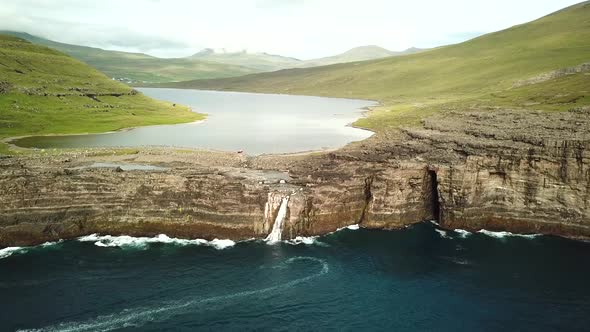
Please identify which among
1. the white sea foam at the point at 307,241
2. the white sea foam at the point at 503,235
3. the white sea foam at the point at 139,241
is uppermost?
the white sea foam at the point at 139,241

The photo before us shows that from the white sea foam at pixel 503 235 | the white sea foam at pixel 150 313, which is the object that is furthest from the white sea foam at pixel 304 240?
the white sea foam at pixel 503 235

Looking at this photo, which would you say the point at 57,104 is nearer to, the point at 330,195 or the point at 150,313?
the point at 330,195

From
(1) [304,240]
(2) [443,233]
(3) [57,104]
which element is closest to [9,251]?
(1) [304,240]

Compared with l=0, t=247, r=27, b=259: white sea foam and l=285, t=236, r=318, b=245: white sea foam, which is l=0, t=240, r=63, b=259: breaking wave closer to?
l=0, t=247, r=27, b=259: white sea foam

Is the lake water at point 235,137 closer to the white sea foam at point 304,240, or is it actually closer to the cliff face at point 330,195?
the cliff face at point 330,195

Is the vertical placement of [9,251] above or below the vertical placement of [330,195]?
below

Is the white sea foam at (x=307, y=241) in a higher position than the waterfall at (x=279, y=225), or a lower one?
lower
